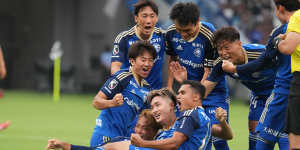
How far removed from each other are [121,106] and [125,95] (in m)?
0.13

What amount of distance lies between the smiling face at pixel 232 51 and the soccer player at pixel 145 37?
1.12 m

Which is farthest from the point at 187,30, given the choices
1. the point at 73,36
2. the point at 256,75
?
the point at 73,36

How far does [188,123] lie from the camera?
5.85 metres

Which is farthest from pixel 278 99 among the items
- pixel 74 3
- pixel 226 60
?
pixel 74 3

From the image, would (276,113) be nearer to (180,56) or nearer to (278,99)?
(278,99)

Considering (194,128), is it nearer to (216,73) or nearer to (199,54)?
(216,73)

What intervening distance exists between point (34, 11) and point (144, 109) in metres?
19.9

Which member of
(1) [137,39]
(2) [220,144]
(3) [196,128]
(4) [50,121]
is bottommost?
(4) [50,121]

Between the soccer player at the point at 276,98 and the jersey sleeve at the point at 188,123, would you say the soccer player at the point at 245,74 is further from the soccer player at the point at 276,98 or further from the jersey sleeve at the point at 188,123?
the jersey sleeve at the point at 188,123

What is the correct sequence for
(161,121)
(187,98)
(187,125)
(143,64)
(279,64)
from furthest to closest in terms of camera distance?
(143,64), (279,64), (161,121), (187,98), (187,125)

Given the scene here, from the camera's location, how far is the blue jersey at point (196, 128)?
232 inches

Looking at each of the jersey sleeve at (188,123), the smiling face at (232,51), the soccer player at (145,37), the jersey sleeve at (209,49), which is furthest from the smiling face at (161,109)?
the soccer player at (145,37)

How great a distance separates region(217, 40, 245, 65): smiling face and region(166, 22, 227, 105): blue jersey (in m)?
0.47

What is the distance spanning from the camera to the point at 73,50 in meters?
26.0
